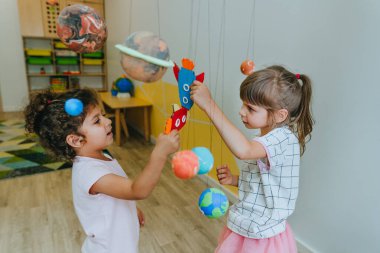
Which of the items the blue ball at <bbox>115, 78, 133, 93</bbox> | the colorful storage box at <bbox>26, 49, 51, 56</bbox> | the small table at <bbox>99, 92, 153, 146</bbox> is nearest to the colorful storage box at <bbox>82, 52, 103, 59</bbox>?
the colorful storage box at <bbox>26, 49, 51, 56</bbox>

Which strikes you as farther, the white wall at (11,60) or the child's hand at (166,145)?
the white wall at (11,60)

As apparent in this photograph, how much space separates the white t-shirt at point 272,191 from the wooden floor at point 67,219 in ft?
Answer: 2.47

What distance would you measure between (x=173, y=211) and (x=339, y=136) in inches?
42.9

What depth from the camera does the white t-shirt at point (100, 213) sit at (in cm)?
75

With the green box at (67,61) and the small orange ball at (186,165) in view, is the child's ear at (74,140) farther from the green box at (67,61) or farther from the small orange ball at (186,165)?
the green box at (67,61)

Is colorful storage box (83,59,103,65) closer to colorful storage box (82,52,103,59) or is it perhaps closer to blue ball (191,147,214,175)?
colorful storage box (82,52,103,59)

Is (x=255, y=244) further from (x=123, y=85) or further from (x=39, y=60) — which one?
(x=39, y=60)

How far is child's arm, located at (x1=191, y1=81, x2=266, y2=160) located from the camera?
604 mm

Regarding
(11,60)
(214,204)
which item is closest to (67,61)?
(11,60)

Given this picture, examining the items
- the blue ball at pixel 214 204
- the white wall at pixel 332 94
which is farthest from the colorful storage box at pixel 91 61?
the blue ball at pixel 214 204

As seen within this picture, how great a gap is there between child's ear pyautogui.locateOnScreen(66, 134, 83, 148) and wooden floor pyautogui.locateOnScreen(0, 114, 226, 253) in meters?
0.85

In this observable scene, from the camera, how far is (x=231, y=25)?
1.61m

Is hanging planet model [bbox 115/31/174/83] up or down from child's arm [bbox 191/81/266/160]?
up

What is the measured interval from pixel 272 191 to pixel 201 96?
12.9 inches
